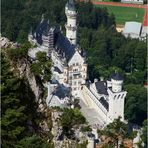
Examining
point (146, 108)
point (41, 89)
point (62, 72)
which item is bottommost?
point (146, 108)

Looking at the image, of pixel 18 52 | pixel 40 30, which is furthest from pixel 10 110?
pixel 40 30

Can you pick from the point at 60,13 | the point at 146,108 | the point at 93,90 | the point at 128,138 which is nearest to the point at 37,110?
the point at 128,138

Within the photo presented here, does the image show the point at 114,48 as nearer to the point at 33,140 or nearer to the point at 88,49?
the point at 88,49

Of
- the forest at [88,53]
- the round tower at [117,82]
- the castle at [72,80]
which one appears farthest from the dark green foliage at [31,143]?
the round tower at [117,82]

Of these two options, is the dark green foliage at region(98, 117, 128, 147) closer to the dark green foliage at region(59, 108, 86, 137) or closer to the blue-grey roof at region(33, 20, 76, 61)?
the dark green foliage at region(59, 108, 86, 137)

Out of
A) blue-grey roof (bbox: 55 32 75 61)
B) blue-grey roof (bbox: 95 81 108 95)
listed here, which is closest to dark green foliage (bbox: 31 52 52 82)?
blue-grey roof (bbox: 95 81 108 95)
